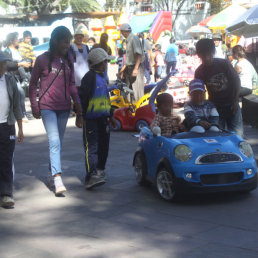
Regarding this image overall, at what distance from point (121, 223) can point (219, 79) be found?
8.26 feet

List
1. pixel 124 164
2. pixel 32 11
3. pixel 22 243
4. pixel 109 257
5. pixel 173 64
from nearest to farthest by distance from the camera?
pixel 109 257 < pixel 22 243 < pixel 124 164 < pixel 173 64 < pixel 32 11

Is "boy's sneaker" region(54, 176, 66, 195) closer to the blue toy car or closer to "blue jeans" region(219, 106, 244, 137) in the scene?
the blue toy car

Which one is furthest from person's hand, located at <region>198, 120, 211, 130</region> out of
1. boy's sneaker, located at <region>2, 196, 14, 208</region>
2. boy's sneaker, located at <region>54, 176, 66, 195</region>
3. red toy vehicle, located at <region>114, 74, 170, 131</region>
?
red toy vehicle, located at <region>114, 74, 170, 131</region>

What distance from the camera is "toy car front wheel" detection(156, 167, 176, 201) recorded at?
6.45 m

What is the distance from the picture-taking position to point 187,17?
78.2 metres

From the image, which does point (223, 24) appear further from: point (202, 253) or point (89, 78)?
point (202, 253)

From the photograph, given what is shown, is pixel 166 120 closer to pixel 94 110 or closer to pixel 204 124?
pixel 204 124

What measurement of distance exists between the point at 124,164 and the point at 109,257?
4.05 meters

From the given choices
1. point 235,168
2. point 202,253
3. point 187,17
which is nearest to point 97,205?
point 235,168

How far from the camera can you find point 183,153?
638cm

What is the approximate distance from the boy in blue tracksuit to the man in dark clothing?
1254mm

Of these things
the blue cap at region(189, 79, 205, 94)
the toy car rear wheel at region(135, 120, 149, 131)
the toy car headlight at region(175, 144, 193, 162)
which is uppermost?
the blue cap at region(189, 79, 205, 94)

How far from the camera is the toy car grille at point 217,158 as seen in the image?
6359mm

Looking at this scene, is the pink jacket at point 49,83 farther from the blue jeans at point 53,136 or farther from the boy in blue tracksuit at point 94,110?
the boy in blue tracksuit at point 94,110
